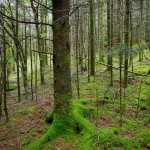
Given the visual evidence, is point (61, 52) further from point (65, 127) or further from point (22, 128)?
point (22, 128)

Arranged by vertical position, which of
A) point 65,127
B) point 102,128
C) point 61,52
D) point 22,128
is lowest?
point 22,128

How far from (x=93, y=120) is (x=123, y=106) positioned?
1.85 metres

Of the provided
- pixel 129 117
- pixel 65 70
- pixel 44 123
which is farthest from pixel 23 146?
pixel 129 117

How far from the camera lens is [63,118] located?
598cm

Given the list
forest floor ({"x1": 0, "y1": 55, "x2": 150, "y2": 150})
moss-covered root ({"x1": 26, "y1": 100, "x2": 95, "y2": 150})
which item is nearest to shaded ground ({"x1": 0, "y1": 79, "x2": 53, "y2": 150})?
forest floor ({"x1": 0, "y1": 55, "x2": 150, "y2": 150})

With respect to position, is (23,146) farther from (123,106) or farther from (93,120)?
(123,106)

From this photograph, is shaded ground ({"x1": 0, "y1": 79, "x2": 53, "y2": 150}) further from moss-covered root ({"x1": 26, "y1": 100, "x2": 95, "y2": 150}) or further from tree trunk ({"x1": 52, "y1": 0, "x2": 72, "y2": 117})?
tree trunk ({"x1": 52, "y1": 0, "x2": 72, "y2": 117})

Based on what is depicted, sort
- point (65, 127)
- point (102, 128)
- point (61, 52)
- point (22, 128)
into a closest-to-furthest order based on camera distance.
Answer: point (61, 52) < point (65, 127) < point (102, 128) < point (22, 128)

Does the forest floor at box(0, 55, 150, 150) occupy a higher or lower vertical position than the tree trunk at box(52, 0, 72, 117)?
lower

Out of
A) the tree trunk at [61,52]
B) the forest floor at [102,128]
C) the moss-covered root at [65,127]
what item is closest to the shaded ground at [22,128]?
the forest floor at [102,128]

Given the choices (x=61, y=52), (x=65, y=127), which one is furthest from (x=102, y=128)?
(x=61, y=52)

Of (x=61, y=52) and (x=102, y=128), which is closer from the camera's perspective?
(x=61, y=52)

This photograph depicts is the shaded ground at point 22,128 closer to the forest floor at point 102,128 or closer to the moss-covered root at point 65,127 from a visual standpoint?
the forest floor at point 102,128

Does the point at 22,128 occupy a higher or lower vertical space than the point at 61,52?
lower
